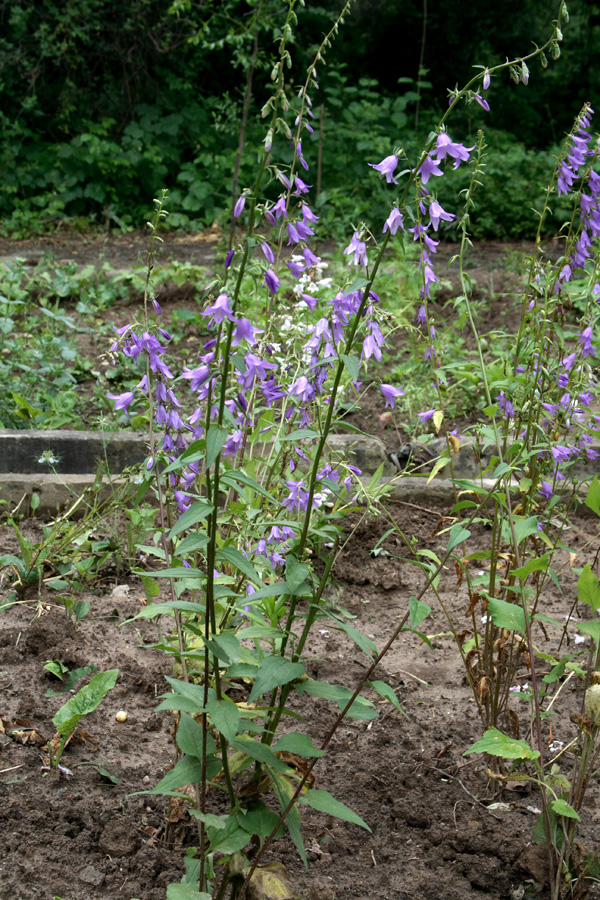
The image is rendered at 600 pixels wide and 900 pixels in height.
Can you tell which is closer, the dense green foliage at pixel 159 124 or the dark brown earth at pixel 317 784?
the dark brown earth at pixel 317 784

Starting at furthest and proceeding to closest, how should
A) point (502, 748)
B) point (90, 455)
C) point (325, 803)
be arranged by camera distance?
1. point (90, 455)
2. point (502, 748)
3. point (325, 803)

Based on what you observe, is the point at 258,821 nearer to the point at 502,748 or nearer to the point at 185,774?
the point at 185,774

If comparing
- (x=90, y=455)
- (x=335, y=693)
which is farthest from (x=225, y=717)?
(x=90, y=455)

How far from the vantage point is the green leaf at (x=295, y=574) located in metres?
1.33

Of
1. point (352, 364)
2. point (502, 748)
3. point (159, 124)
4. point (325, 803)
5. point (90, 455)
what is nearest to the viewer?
point (352, 364)

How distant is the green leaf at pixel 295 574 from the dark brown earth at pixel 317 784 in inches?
16.0

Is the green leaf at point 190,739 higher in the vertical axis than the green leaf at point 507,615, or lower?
lower

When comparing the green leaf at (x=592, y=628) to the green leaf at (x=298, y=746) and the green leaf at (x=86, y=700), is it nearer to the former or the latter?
the green leaf at (x=298, y=746)

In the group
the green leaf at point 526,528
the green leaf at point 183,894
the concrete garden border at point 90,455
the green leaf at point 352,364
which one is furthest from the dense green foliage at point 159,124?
the green leaf at point 183,894

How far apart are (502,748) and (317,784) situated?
609 millimetres

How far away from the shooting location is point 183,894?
1.31 metres

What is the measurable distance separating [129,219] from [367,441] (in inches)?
209

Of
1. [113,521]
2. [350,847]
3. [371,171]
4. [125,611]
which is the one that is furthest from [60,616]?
[371,171]

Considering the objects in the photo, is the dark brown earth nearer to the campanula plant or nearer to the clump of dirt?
the clump of dirt
